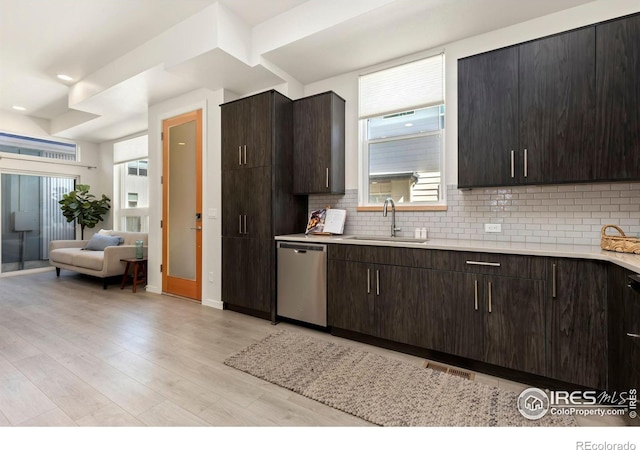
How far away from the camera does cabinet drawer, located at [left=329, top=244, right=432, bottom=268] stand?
247 centimetres

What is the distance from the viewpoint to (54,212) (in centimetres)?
656

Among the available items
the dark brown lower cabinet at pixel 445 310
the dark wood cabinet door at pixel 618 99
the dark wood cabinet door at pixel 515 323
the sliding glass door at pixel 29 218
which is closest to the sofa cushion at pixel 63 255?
the sliding glass door at pixel 29 218

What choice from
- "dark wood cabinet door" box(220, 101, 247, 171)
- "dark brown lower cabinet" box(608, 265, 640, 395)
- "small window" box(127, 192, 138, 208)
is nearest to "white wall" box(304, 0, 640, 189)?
"dark wood cabinet door" box(220, 101, 247, 171)

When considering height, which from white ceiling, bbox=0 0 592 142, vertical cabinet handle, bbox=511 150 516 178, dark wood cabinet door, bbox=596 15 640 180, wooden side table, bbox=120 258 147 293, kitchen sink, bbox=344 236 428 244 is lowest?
wooden side table, bbox=120 258 147 293

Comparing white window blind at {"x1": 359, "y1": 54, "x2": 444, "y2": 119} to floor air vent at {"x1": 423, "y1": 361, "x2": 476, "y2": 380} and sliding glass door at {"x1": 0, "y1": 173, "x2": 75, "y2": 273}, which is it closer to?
floor air vent at {"x1": 423, "y1": 361, "x2": 476, "y2": 380}

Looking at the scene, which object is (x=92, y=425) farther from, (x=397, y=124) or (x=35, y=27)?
(x=35, y=27)

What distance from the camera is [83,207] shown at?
6.47 metres

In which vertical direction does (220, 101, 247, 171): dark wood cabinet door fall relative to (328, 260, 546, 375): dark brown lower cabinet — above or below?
above

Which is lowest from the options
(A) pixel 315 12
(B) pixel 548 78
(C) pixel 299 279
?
(C) pixel 299 279

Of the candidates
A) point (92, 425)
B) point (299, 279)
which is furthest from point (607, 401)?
point (92, 425)

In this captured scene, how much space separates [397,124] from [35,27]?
4081mm

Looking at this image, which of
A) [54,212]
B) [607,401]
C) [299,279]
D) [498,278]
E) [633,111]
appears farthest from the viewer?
[54,212]

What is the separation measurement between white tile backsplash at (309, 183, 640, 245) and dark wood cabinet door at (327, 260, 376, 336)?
0.72m

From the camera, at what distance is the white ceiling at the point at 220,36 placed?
2.61m
